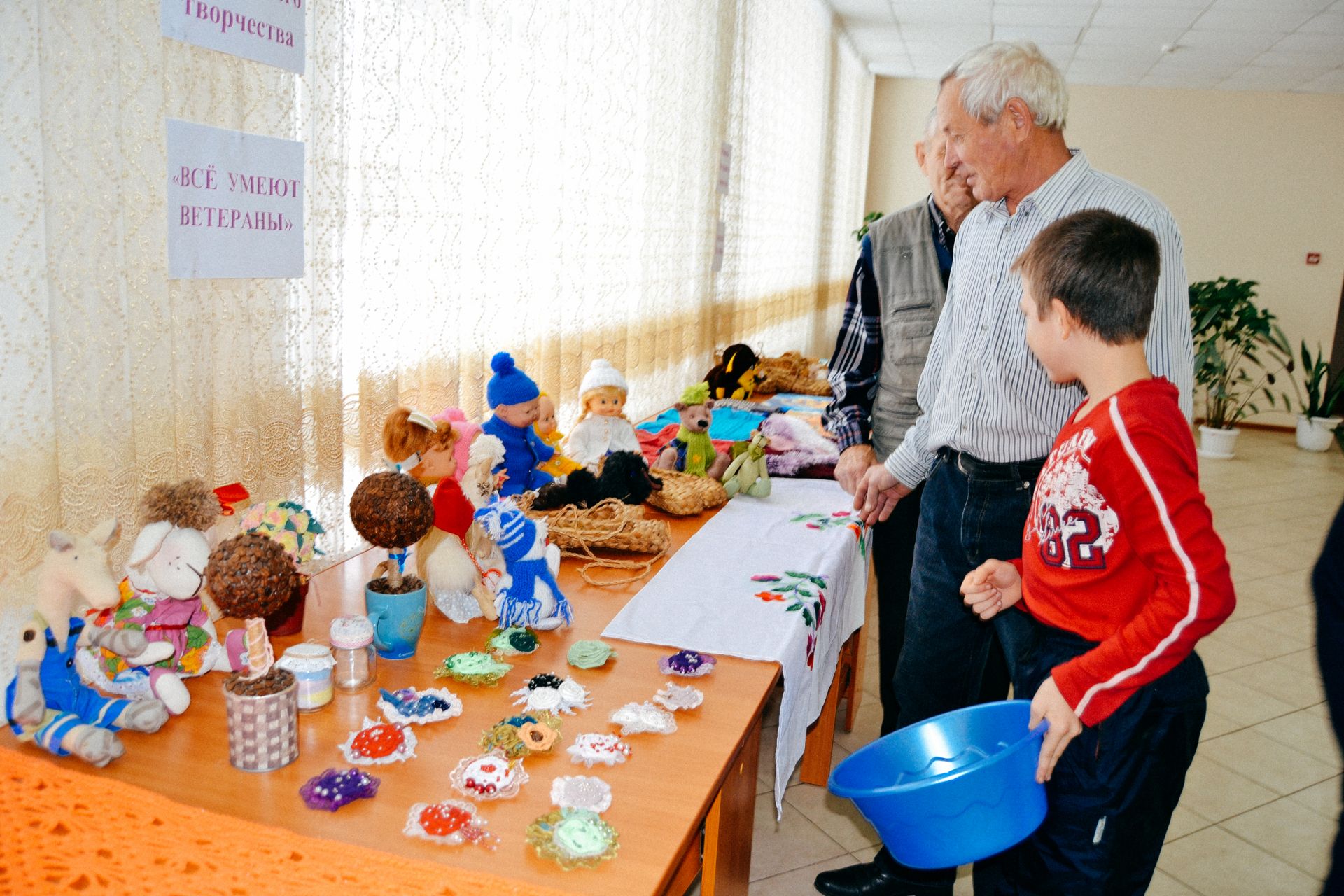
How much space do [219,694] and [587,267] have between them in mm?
1741

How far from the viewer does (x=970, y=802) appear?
111 centimetres

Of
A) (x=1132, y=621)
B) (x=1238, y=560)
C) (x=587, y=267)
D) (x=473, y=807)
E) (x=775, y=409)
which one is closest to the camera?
(x=473, y=807)

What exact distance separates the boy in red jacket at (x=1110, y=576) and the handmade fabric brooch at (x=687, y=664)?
43 centimetres

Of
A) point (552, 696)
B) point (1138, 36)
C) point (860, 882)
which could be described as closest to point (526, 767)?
point (552, 696)

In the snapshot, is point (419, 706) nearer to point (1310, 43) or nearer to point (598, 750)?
point (598, 750)

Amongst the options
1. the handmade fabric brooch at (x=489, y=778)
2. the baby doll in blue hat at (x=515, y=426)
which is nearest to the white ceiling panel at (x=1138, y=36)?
the baby doll in blue hat at (x=515, y=426)

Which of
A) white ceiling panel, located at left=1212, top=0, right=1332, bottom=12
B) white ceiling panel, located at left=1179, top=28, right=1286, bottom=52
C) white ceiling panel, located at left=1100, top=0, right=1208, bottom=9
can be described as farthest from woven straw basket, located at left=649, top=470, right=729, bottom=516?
white ceiling panel, located at left=1179, top=28, right=1286, bottom=52

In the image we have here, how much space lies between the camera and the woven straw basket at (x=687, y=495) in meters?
2.07

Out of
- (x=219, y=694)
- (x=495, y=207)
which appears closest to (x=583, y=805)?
(x=219, y=694)

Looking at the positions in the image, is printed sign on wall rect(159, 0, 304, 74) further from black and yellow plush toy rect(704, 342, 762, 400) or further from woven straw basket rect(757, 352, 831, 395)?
woven straw basket rect(757, 352, 831, 395)

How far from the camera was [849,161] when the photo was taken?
7.84m

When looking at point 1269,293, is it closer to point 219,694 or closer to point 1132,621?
A: point 1132,621

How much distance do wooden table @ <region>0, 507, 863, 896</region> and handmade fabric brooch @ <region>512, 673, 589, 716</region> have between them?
0.06 ft

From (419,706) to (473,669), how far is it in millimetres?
108
